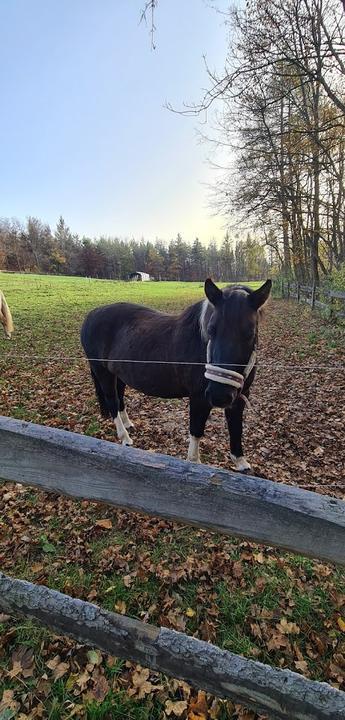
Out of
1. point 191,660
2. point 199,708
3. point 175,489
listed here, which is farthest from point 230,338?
point 199,708

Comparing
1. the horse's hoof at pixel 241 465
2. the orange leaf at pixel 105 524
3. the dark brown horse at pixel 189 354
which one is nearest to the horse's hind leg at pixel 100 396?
the dark brown horse at pixel 189 354

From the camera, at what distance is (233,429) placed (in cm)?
385

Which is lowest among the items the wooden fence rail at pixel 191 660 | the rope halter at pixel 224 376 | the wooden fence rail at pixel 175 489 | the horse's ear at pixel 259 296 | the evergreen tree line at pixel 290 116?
the wooden fence rail at pixel 191 660

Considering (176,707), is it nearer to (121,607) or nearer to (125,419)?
(121,607)

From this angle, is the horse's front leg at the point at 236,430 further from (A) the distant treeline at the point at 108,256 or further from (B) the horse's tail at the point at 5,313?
(A) the distant treeline at the point at 108,256

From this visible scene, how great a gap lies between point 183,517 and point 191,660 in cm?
57

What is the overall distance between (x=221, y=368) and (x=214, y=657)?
1693 mm

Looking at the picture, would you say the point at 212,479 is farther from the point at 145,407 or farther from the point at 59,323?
the point at 59,323

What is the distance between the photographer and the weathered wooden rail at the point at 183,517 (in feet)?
4.22

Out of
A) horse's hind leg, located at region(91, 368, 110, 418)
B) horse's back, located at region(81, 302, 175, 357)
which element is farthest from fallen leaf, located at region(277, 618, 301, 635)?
horse's hind leg, located at region(91, 368, 110, 418)

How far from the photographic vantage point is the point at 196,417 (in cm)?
371

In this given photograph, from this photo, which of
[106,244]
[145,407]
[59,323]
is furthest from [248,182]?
[106,244]

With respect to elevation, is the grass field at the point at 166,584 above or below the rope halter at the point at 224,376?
below

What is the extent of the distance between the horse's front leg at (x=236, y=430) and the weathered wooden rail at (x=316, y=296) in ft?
31.2
